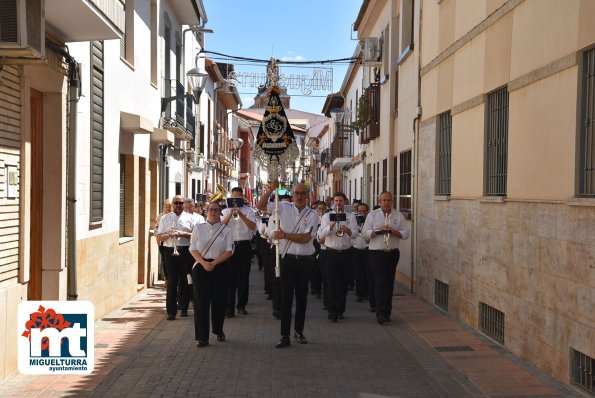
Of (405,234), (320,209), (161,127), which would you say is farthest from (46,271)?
(161,127)

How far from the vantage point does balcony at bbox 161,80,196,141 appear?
17578 millimetres

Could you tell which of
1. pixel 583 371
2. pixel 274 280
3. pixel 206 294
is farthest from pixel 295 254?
pixel 583 371

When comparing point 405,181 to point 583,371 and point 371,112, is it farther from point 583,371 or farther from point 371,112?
point 583,371

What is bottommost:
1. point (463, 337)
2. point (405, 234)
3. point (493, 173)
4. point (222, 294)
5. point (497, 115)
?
point (463, 337)

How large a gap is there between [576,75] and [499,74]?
7.95 ft

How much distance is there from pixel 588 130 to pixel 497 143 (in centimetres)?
285

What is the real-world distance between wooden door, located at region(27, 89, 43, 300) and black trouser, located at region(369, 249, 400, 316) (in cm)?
479

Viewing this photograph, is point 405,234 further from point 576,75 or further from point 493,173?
point 576,75

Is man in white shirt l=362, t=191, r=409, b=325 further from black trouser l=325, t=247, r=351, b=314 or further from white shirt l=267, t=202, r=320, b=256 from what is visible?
white shirt l=267, t=202, r=320, b=256

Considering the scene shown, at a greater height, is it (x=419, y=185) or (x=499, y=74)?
(x=499, y=74)

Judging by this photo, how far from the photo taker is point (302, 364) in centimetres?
823

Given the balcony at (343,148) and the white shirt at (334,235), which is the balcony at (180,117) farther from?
Result: the balcony at (343,148)

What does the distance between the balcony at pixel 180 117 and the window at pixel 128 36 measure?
341 cm

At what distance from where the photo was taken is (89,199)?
1040cm
